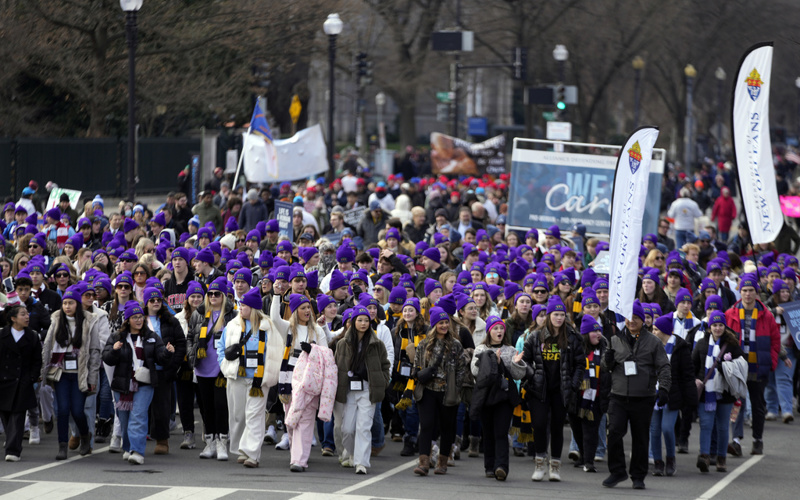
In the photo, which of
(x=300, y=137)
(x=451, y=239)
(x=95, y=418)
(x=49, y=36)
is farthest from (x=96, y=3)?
(x=95, y=418)

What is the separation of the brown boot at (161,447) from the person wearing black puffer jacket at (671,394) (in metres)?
4.64

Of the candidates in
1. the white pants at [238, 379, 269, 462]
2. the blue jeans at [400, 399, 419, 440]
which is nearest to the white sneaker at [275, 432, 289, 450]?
the white pants at [238, 379, 269, 462]

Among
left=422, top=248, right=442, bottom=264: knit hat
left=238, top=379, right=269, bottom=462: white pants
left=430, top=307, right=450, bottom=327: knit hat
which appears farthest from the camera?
left=422, top=248, right=442, bottom=264: knit hat

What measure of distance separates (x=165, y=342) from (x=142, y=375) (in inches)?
16.3

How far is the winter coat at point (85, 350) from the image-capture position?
40.3 ft

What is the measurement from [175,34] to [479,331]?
19.2m

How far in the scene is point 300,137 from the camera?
2523 cm

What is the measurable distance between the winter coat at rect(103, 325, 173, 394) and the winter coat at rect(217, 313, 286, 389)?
1.86 feet

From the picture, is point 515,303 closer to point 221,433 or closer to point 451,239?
point 221,433

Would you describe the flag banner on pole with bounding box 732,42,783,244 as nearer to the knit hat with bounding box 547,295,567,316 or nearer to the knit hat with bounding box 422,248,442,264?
the knit hat with bounding box 547,295,567,316

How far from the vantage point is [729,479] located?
1204cm

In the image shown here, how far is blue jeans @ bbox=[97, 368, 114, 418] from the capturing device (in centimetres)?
1278

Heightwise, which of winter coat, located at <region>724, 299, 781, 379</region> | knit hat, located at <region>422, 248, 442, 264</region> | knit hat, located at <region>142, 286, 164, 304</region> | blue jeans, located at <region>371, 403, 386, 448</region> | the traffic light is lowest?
blue jeans, located at <region>371, 403, 386, 448</region>

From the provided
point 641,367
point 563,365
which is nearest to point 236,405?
point 563,365
